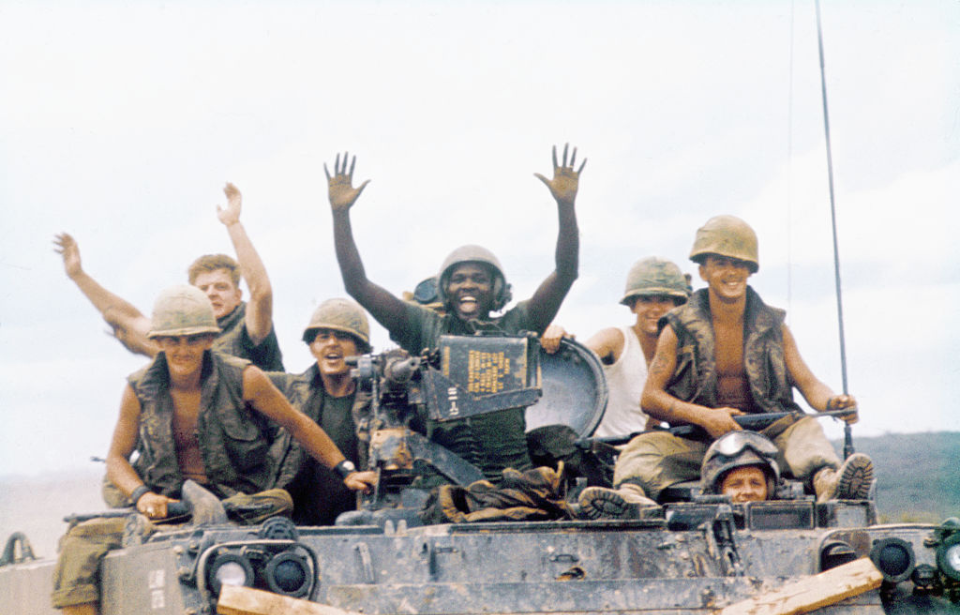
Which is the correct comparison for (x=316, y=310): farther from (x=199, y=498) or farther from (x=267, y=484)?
(x=199, y=498)

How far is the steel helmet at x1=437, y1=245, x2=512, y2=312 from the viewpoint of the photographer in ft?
31.3

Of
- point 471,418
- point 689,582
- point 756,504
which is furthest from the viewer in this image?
point 471,418

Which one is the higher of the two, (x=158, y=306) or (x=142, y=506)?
(x=158, y=306)

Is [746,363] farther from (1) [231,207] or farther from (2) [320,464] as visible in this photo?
(1) [231,207]

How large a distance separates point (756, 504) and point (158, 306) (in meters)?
3.86

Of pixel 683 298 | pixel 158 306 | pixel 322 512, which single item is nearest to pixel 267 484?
pixel 322 512

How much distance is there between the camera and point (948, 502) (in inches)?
373

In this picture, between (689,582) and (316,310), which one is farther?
(316,310)

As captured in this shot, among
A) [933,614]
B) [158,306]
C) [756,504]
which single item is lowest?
[933,614]

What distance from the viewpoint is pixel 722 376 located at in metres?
9.52

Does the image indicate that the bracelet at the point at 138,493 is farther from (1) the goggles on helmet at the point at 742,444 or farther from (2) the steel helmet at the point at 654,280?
(2) the steel helmet at the point at 654,280

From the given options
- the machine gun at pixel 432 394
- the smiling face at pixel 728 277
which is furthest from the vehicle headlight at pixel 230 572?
the smiling face at pixel 728 277

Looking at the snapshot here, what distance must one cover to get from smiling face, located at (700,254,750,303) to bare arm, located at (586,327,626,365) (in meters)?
1.71

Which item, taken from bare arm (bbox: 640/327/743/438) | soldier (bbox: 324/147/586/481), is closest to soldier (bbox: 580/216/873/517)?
bare arm (bbox: 640/327/743/438)
